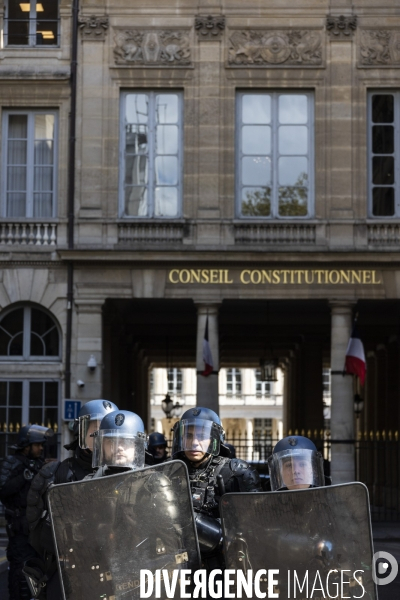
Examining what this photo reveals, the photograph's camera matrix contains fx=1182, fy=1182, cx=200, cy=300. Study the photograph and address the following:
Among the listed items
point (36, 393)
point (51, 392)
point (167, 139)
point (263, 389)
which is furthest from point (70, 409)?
point (263, 389)

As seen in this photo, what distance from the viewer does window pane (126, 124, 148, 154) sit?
75.4 ft

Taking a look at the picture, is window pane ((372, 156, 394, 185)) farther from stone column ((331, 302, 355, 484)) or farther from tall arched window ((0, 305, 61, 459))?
tall arched window ((0, 305, 61, 459))

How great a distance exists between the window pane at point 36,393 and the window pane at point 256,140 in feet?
19.8

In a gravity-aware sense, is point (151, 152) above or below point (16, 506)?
above

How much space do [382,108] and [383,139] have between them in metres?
0.60

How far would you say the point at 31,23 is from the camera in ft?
76.8

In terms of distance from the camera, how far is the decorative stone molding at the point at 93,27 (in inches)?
899

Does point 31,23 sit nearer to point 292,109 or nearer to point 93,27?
point 93,27

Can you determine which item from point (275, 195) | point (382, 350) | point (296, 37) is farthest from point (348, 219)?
point (382, 350)

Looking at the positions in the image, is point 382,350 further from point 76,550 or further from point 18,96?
point 76,550

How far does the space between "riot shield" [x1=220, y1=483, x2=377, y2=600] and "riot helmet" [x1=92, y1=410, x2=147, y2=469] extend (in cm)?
92

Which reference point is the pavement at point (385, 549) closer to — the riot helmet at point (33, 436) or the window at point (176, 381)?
the riot helmet at point (33, 436)

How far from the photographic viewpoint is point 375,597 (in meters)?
5.58

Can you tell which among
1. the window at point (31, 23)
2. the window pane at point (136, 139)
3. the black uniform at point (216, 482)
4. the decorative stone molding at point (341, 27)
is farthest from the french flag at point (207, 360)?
the black uniform at point (216, 482)
